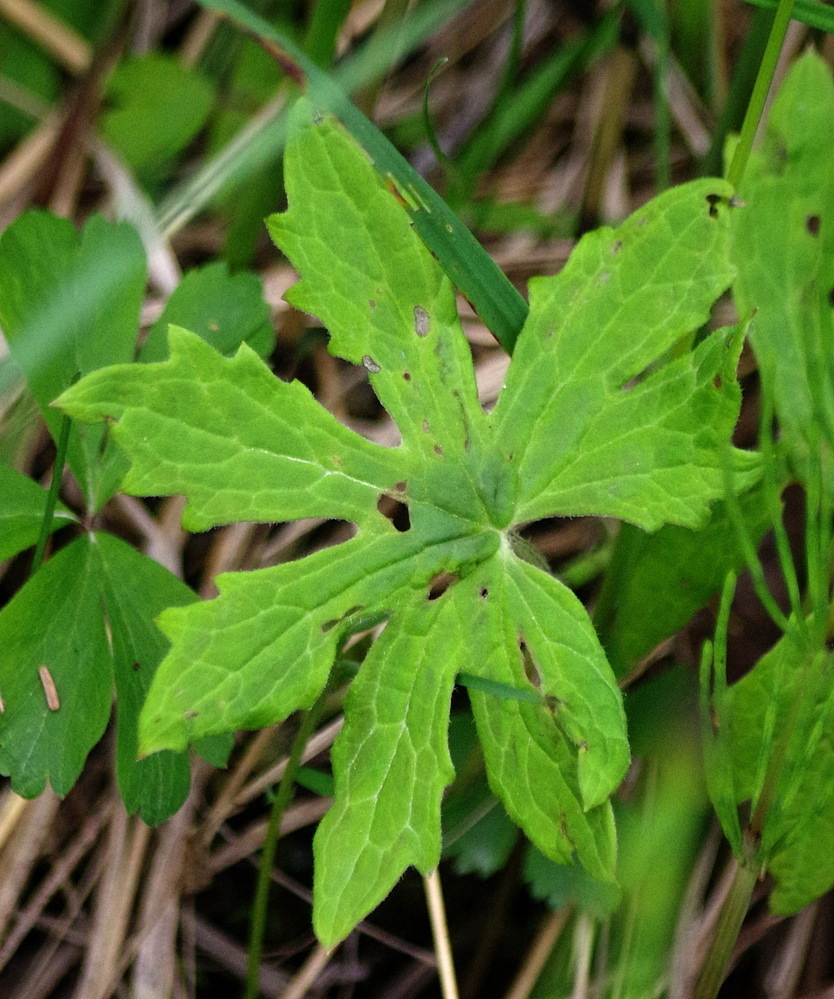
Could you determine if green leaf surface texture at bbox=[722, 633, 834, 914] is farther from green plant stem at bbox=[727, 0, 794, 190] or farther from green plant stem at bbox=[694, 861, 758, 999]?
green plant stem at bbox=[727, 0, 794, 190]

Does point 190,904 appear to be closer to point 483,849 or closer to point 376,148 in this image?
point 483,849

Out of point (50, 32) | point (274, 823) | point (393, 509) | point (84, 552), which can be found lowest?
point (274, 823)

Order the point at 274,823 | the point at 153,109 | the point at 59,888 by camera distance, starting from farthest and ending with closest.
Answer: the point at 153,109 < the point at 59,888 < the point at 274,823

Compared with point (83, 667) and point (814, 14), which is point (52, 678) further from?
point (814, 14)

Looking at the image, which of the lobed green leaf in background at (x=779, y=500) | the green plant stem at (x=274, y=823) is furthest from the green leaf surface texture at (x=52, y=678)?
the lobed green leaf in background at (x=779, y=500)

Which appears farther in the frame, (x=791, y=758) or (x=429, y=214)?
(x=429, y=214)

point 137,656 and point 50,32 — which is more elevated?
point 50,32

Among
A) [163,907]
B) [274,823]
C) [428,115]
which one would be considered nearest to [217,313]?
[428,115]

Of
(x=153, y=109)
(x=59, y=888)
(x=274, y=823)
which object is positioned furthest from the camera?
(x=153, y=109)

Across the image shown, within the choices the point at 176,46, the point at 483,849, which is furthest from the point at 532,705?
the point at 176,46
